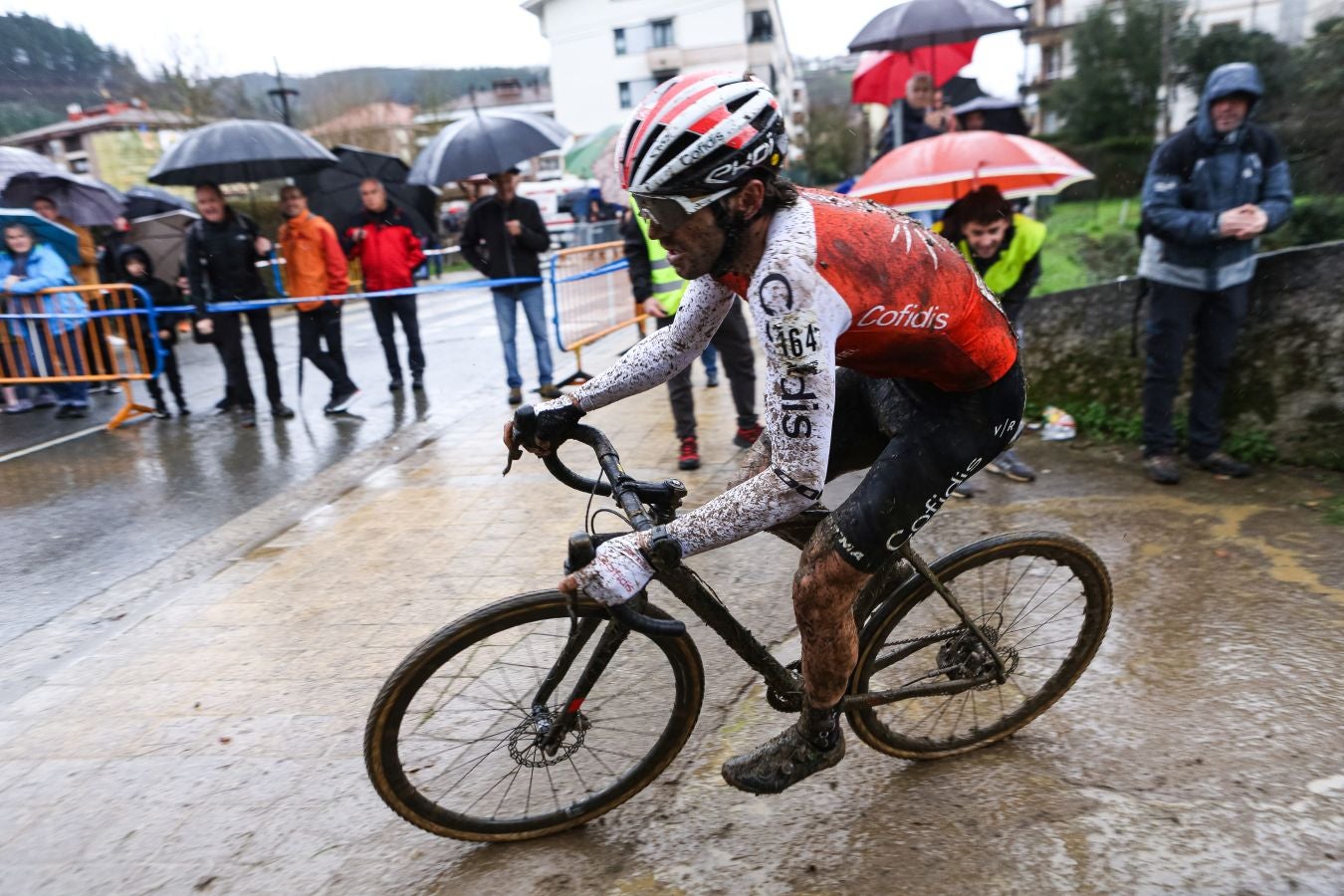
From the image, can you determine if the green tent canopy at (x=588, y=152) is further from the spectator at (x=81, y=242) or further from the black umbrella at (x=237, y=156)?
the spectator at (x=81, y=242)

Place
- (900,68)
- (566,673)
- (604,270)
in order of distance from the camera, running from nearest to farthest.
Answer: (566,673)
(900,68)
(604,270)

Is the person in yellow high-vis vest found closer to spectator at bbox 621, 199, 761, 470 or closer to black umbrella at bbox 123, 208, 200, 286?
spectator at bbox 621, 199, 761, 470

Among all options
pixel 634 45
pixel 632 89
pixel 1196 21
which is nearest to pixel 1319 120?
pixel 1196 21

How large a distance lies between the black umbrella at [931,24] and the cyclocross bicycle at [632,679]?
593 cm

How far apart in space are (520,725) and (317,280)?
22.7 ft

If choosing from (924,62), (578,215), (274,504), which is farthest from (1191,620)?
(578,215)

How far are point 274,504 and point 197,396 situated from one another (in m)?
4.72

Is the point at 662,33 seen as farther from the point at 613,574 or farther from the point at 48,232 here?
the point at 613,574

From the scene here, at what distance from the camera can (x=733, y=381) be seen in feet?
20.4

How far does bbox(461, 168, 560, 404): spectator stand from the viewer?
8.52 m

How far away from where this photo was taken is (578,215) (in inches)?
1366

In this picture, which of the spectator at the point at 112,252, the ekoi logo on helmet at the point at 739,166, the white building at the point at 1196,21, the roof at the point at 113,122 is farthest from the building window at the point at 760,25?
the ekoi logo on helmet at the point at 739,166

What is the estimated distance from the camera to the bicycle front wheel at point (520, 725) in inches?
94.4

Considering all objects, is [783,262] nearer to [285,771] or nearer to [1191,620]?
[285,771]
